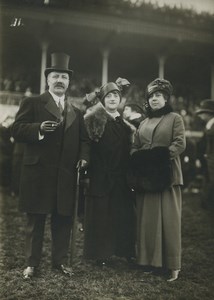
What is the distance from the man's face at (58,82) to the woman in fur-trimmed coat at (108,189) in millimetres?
374

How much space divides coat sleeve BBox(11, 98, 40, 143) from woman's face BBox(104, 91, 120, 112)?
2.11ft

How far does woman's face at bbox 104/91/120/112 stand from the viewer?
3188mm

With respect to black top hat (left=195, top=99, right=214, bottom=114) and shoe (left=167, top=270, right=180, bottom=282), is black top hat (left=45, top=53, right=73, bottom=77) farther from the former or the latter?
black top hat (left=195, top=99, right=214, bottom=114)

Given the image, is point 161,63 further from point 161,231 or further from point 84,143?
point 161,231

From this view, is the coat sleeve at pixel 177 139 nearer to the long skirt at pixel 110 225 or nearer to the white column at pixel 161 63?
the long skirt at pixel 110 225

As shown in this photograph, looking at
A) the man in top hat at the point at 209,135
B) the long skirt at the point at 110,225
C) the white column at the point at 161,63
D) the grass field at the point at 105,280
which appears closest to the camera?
the grass field at the point at 105,280

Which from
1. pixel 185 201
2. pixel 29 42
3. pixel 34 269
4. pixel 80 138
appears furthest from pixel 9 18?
pixel 185 201

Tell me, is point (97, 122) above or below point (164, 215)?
above

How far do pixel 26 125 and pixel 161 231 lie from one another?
1309 mm

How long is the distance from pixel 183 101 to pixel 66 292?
6228 mm

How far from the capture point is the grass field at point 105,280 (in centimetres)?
252

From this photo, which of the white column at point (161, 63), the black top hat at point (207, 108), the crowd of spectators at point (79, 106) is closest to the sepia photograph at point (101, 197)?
the black top hat at point (207, 108)

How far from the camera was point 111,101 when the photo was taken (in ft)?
10.5

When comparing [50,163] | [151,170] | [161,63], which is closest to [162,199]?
[151,170]
